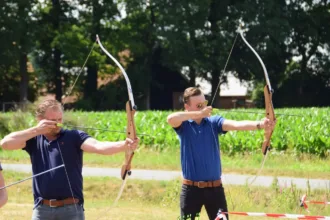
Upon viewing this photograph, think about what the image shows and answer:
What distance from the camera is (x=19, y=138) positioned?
5.38m

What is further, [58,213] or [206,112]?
[206,112]

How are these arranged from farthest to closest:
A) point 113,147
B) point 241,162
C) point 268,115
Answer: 1. point 241,162
2. point 268,115
3. point 113,147

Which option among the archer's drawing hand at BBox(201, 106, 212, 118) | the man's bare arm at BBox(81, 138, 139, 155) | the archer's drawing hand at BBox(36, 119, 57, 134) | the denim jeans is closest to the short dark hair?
the archer's drawing hand at BBox(36, 119, 57, 134)

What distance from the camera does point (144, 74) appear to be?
5184 cm

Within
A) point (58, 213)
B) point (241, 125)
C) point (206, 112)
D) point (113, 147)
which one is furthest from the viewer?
point (241, 125)

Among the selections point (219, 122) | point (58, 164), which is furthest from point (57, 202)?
point (219, 122)

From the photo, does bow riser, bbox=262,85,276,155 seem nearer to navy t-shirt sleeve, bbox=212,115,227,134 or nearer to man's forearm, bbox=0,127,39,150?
navy t-shirt sleeve, bbox=212,115,227,134

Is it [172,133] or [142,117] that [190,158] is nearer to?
[172,133]

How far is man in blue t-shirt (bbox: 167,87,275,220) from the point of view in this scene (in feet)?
21.0

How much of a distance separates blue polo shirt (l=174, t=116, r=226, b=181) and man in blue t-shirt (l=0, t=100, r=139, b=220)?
4.32 ft

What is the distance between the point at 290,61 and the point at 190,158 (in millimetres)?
49612

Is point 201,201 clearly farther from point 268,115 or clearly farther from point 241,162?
point 241,162

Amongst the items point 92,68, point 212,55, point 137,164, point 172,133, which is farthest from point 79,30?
point 137,164

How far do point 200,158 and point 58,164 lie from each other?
1529mm
